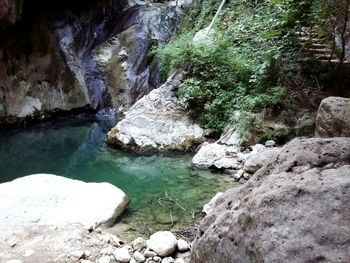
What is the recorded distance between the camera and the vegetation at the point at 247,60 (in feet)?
22.8

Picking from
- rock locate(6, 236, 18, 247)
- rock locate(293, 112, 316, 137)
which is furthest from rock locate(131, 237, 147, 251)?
rock locate(293, 112, 316, 137)

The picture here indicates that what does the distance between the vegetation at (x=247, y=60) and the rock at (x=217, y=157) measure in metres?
0.63

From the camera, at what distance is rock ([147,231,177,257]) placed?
3812mm

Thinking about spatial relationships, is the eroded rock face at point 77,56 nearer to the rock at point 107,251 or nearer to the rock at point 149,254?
the rock at point 107,251

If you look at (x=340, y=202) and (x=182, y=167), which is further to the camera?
(x=182, y=167)

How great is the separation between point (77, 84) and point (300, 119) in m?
8.05

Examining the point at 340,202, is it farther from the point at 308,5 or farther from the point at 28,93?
the point at 28,93

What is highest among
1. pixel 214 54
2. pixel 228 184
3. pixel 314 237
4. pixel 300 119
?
pixel 314 237

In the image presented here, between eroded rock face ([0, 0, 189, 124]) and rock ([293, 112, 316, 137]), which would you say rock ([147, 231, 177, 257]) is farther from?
eroded rock face ([0, 0, 189, 124])

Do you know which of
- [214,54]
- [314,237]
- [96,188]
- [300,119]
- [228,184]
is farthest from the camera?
[214,54]

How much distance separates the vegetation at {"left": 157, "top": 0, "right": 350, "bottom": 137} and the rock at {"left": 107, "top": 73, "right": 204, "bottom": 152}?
0.31m

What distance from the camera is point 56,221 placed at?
14.8 feet

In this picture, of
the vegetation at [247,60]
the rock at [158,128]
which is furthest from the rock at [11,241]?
the vegetation at [247,60]

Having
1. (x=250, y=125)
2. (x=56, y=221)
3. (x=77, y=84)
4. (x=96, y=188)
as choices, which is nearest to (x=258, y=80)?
(x=250, y=125)
